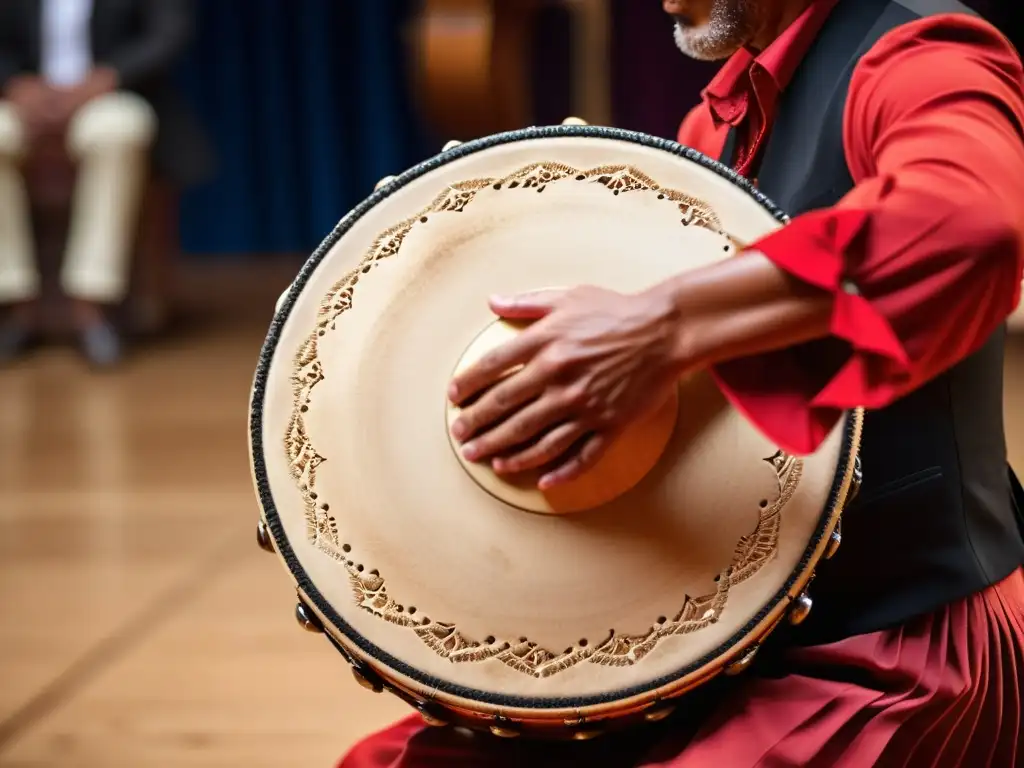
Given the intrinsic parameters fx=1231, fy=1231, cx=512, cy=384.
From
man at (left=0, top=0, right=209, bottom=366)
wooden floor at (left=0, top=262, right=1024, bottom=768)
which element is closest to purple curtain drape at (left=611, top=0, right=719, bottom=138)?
wooden floor at (left=0, top=262, right=1024, bottom=768)

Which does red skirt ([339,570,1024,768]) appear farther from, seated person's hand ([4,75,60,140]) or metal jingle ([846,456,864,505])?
seated person's hand ([4,75,60,140])

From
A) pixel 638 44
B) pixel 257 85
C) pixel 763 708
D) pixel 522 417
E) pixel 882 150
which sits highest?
pixel 882 150

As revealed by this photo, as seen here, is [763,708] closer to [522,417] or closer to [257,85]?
[522,417]

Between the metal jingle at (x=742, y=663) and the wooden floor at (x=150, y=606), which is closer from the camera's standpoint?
the metal jingle at (x=742, y=663)

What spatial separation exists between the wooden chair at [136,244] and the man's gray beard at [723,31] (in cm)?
290

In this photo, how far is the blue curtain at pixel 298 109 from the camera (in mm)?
4527

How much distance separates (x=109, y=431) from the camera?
2574 mm

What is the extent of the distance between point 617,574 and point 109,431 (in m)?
2.07

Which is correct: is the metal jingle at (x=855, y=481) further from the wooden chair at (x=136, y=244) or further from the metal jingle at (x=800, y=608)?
the wooden chair at (x=136, y=244)

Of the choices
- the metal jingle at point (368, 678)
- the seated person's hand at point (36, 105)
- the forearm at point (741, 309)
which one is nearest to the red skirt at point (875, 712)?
the metal jingle at point (368, 678)

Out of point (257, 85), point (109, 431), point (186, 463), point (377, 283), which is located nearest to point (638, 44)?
point (186, 463)

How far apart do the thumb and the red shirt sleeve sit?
12 centimetres

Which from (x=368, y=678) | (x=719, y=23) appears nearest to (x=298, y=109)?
(x=719, y=23)

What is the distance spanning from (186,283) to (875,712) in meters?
4.07
